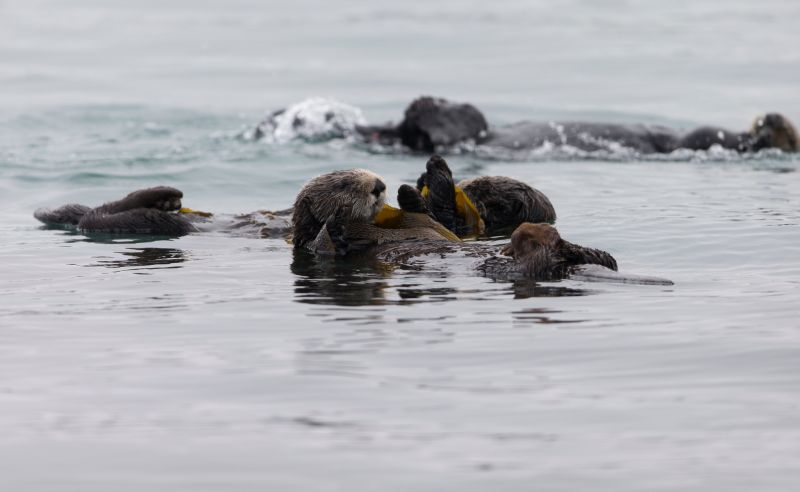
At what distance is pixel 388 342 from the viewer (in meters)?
4.76

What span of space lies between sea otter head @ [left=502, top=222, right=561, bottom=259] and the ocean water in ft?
→ 0.73

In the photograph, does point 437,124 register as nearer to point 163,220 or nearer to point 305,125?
point 305,125

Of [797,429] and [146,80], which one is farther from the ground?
[146,80]

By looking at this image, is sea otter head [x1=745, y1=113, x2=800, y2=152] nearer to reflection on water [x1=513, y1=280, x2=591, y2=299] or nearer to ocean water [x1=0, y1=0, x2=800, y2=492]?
ocean water [x1=0, y1=0, x2=800, y2=492]

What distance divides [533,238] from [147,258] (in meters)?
2.29

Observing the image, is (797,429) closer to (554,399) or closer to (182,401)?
(554,399)

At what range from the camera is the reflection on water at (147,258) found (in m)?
6.86

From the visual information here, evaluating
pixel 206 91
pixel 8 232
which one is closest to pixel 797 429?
pixel 8 232

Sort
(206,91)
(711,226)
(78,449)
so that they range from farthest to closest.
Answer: (206,91) → (711,226) → (78,449)

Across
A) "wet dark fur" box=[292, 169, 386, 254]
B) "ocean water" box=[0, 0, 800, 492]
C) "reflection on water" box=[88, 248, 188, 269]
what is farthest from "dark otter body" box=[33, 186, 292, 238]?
"wet dark fur" box=[292, 169, 386, 254]

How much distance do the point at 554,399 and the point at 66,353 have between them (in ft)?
5.99

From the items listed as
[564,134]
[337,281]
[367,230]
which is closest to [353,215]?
[367,230]

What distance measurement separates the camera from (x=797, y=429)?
3686 mm

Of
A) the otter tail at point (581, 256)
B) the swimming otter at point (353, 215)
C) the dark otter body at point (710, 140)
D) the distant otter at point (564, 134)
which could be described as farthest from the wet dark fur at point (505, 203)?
the dark otter body at point (710, 140)
